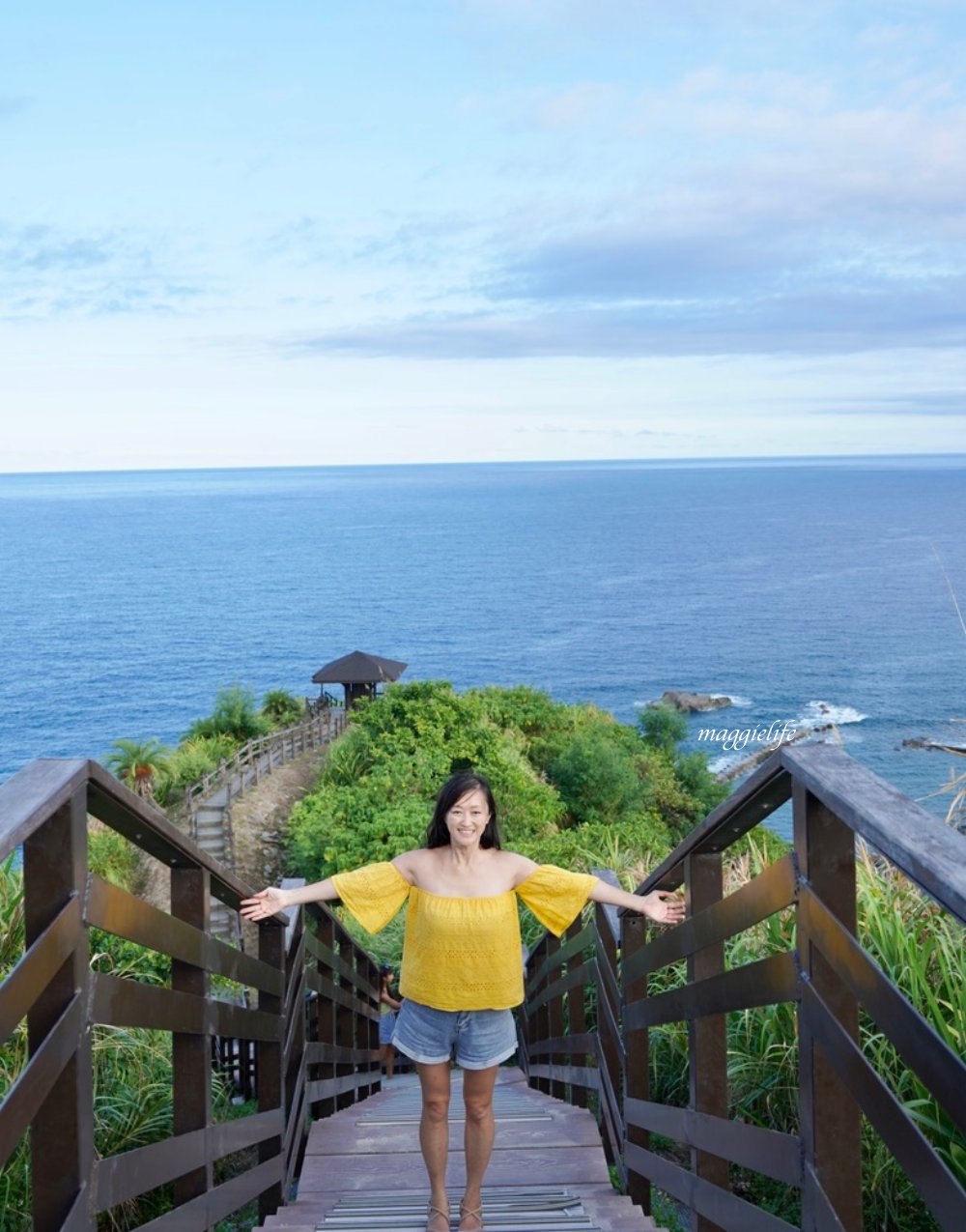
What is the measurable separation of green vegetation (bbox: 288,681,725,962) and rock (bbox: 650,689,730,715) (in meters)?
23.3

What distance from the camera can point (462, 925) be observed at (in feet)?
11.7

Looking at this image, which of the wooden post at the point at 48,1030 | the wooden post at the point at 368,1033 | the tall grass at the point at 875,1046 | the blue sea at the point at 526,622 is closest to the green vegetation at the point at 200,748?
the blue sea at the point at 526,622

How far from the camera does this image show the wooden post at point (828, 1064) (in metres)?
2.02

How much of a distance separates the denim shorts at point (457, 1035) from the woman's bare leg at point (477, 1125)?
0.05 meters

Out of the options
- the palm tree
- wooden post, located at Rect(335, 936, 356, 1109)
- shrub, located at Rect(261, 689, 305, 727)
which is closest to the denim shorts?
wooden post, located at Rect(335, 936, 356, 1109)

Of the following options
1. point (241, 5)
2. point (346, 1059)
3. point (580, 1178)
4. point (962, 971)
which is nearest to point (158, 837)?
point (962, 971)

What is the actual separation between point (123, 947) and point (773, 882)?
4.99 m

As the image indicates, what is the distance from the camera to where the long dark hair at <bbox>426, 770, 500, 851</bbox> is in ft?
11.6

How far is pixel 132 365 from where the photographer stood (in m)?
176

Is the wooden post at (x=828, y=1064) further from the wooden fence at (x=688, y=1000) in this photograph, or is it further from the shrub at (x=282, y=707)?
the shrub at (x=282, y=707)

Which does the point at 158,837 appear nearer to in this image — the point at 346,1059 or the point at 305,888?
the point at 305,888

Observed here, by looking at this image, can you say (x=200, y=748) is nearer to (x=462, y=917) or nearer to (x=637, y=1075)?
(x=637, y=1075)

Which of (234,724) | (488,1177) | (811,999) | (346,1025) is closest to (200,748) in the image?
(234,724)

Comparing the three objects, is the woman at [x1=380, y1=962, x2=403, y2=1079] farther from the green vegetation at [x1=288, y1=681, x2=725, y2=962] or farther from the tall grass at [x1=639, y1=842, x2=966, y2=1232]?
the tall grass at [x1=639, y1=842, x2=966, y2=1232]
